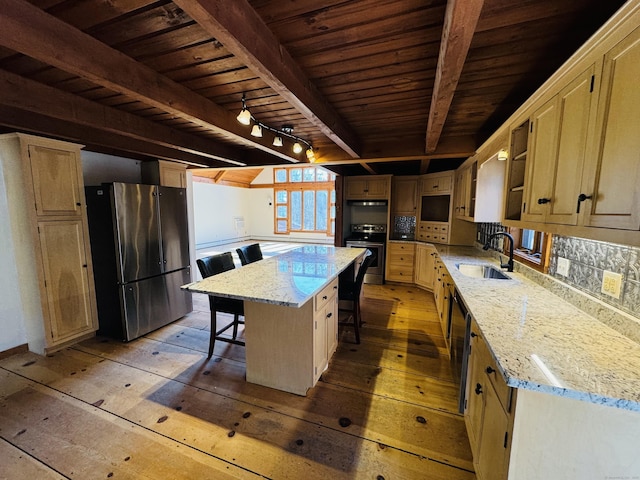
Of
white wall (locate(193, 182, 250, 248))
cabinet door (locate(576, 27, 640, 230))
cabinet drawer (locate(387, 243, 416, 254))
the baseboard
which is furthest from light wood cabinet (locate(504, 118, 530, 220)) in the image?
white wall (locate(193, 182, 250, 248))

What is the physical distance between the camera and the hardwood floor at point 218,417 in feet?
5.08

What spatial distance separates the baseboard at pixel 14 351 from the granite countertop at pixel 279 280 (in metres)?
2.30

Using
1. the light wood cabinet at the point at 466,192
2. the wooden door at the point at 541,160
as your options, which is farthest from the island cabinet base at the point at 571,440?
the light wood cabinet at the point at 466,192

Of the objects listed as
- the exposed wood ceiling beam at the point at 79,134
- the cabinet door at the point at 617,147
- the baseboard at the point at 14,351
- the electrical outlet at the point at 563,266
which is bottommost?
the baseboard at the point at 14,351

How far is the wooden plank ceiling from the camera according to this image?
3.76 feet

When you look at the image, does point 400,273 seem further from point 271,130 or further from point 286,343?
point 271,130

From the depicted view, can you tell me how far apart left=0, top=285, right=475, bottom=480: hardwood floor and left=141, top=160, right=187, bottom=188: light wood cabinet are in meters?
2.12

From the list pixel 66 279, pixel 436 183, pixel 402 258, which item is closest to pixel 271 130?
pixel 66 279

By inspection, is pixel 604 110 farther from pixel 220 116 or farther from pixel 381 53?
pixel 220 116

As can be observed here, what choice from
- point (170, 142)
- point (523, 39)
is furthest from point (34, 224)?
point (523, 39)

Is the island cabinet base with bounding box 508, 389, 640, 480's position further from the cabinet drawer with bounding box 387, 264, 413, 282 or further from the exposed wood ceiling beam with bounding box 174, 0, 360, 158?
the cabinet drawer with bounding box 387, 264, 413, 282

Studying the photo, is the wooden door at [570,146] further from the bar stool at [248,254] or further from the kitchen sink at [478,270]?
the bar stool at [248,254]

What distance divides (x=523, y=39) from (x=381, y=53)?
0.69m

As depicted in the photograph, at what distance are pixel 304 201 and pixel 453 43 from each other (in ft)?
33.2
